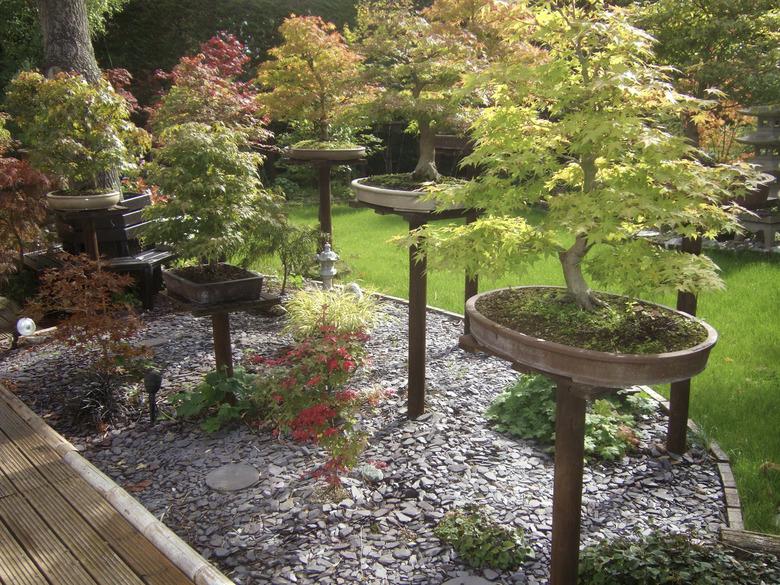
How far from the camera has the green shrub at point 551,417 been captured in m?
3.80

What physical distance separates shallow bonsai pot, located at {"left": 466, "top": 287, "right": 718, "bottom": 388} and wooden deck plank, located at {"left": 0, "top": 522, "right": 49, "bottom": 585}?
201cm

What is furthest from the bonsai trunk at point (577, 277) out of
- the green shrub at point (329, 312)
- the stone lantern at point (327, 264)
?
the stone lantern at point (327, 264)

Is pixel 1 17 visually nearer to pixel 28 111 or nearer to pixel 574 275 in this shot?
pixel 28 111

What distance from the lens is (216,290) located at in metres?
3.80

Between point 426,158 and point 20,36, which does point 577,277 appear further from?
point 20,36

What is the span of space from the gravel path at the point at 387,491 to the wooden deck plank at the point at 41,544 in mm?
604

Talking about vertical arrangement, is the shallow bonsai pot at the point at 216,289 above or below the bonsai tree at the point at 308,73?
below

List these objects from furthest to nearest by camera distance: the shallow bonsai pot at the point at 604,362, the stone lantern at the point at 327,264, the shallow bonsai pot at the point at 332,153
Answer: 1. the shallow bonsai pot at the point at 332,153
2. the stone lantern at the point at 327,264
3. the shallow bonsai pot at the point at 604,362

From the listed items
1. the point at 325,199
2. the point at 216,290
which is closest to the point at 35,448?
the point at 216,290

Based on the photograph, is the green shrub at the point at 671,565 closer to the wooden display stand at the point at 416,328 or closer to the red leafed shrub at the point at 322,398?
the red leafed shrub at the point at 322,398

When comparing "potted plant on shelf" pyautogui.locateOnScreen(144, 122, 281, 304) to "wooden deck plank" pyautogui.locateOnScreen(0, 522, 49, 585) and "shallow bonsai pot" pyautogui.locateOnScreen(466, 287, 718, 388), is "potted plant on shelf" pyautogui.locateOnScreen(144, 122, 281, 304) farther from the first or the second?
"shallow bonsai pot" pyautogui.locateOnScreen(466, 287, 718, 388)

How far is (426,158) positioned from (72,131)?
352cm

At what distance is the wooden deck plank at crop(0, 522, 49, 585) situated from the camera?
8.04 ft

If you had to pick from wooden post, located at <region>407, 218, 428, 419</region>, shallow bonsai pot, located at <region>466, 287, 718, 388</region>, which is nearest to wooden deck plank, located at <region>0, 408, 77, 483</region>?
wooden post, located at <region>407, 218, 428, 419</region>
